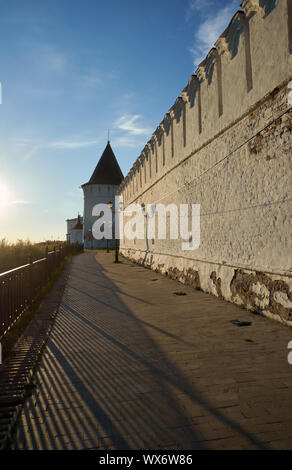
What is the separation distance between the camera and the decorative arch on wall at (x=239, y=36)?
18.8 ft

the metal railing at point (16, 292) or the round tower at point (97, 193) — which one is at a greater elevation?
the round tower at point (97, 193)

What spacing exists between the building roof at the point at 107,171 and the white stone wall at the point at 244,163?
37518 mm

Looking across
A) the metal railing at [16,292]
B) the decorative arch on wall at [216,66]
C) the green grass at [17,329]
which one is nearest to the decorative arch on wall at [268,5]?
the decorative arch on wall at [216,66]

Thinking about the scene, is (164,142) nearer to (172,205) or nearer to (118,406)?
(172,205)

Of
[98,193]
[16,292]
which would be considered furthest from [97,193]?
[16,292]

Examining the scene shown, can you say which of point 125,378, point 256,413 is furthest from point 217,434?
point 125,378

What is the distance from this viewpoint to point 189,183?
8.96 meters

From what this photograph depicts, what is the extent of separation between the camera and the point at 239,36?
6.06 metres

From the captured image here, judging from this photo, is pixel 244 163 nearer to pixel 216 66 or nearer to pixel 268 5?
pixel 268 5

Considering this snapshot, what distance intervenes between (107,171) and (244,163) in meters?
43.2

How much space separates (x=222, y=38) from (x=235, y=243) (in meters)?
4.72

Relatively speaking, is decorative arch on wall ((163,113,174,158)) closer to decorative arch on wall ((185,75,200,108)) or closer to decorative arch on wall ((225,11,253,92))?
decorative arch on wall ((185,75,200,108))

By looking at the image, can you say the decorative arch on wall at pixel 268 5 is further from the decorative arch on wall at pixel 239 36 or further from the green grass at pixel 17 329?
the green grass at pixel 17 329

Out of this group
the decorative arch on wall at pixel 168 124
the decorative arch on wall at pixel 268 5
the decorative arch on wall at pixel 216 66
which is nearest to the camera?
the decorative arch on wall at pixel 268 5
